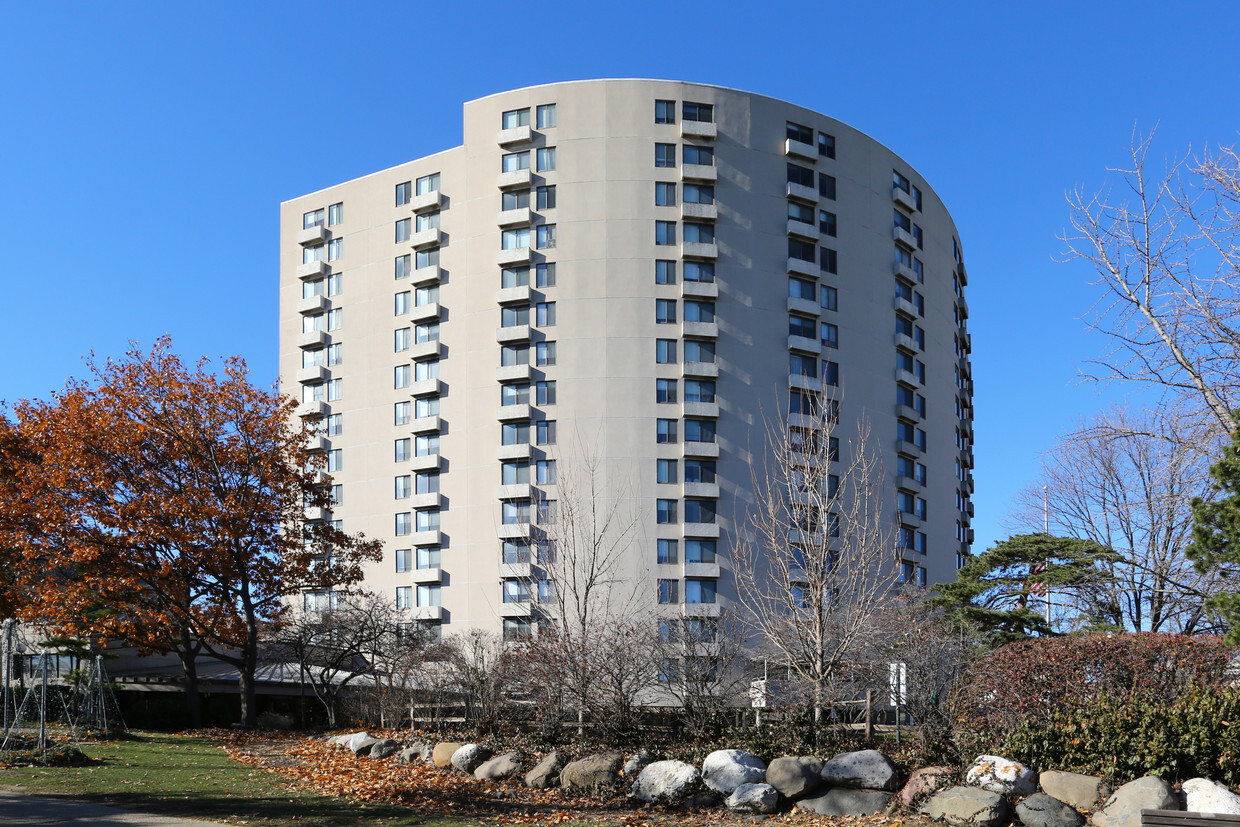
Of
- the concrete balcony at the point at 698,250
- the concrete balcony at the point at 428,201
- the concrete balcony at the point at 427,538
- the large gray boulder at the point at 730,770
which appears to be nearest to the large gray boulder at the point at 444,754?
the large gray boulder at the point at 730,770

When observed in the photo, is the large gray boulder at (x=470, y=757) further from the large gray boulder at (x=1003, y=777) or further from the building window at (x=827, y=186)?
the building window at (x=827, y=186)

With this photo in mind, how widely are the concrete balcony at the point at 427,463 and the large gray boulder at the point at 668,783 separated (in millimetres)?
43777

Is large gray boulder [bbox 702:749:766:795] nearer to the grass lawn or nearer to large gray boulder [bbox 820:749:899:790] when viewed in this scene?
large gray boulder [bbox 820:749:899:790]

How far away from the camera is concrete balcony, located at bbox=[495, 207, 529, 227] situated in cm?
5769

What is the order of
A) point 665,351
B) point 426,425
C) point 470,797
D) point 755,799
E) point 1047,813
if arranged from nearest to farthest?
point 1047,813 → point 755,799 → point 470,797 → point 665,351 → point 426,425

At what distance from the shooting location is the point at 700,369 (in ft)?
182

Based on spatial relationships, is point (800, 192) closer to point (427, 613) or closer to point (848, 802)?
point (427, 613)

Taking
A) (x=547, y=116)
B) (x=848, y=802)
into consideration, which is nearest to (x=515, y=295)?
(x=547, y=116)

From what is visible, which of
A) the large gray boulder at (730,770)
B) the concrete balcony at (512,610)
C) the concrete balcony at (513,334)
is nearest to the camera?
the large gray boulder at (730,770)

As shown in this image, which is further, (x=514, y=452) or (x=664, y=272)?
(x=664, y=272)

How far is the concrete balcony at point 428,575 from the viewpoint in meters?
57.9

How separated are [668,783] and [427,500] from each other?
4417cm

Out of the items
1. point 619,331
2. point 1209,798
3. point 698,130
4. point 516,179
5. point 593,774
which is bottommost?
point 593,774

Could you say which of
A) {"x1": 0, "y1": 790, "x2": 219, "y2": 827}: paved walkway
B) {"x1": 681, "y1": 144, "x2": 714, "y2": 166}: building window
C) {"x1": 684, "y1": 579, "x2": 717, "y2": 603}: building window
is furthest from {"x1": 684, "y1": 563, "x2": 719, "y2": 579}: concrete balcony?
{"x1": 0, "y1": 790, "x2": 219, "y2": 827}: paved walkway
